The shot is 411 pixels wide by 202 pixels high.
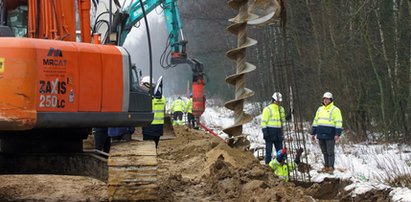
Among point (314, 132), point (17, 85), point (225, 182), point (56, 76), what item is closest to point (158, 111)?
point (314, 132)

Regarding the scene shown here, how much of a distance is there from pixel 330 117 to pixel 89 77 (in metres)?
6.72

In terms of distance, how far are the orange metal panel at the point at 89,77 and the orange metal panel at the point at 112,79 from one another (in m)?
0.06

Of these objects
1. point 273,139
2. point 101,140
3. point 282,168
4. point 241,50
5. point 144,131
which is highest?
point 241,50

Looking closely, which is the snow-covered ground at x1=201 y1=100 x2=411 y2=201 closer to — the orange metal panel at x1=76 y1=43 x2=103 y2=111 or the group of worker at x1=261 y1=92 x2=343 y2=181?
the group of worker at x1=261 y1=92 x2=343 y2=181

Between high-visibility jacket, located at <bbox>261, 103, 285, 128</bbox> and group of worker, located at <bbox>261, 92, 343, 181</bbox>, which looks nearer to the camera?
group of worker, located at <bbox>261, 92, 343, 181</bbox>

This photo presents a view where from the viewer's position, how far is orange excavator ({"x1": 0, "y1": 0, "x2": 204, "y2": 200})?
5.51 m

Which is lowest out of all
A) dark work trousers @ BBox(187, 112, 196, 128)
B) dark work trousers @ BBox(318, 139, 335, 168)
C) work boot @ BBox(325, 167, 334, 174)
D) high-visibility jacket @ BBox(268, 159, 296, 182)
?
work boot @ BBox(325, 167, 334, 174)

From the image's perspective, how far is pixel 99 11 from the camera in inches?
328

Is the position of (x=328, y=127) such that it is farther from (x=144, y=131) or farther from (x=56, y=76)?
(x=56, y=76)

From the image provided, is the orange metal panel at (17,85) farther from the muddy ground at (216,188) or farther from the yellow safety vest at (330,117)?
the yellow safety vest at (330,117)

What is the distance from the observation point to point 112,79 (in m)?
6.11

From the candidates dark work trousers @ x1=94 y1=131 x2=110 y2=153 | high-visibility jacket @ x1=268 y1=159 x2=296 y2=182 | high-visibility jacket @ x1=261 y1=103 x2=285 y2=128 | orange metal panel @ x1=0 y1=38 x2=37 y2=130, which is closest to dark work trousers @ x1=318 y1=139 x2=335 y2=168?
high-visibility jacket @ x1=261 y1=103 x2=285 y2=128

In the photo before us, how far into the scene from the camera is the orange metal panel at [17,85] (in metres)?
5.45

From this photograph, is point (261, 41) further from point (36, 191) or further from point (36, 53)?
point (36, 53)
